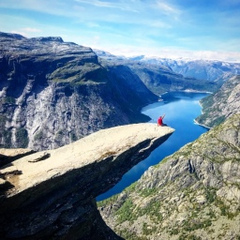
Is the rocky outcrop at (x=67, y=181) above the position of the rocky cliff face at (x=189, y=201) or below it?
above

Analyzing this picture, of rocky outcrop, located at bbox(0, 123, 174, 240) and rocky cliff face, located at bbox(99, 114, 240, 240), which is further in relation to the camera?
rocky cliff face, located at bbox(99, 114, 240, 240)

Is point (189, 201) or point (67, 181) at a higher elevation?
point (67, 181)

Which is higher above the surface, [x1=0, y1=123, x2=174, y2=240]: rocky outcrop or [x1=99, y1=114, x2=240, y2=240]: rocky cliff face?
[x1=0, y1=123, x2=174, y2=240]: rocky outcrop

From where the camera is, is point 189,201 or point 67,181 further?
point 189,201

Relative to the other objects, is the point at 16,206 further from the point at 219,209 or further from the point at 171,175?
the point at 171,175
